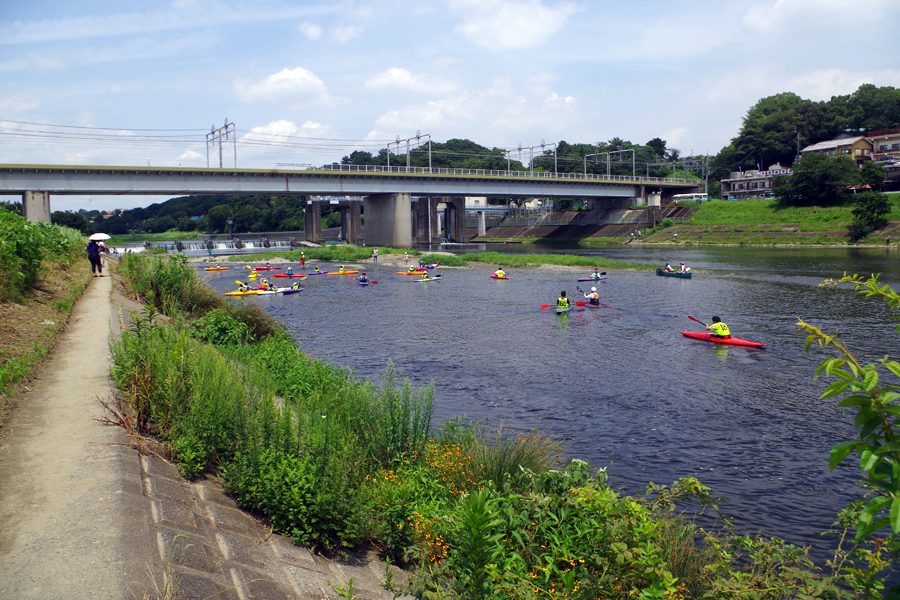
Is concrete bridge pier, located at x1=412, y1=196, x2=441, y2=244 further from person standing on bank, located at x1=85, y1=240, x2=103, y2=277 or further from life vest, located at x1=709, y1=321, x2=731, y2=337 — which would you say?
life vest, located at x1=709, y1=321, x2=731, y2=337

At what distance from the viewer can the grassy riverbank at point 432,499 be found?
5.32 metres

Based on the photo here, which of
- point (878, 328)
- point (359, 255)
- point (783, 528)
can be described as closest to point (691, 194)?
point (359, 255)

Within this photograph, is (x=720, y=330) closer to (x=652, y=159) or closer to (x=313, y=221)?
(x=313, y=221)

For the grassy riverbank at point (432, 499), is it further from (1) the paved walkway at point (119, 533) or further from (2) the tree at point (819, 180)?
(2) the tree at point (819, 180)

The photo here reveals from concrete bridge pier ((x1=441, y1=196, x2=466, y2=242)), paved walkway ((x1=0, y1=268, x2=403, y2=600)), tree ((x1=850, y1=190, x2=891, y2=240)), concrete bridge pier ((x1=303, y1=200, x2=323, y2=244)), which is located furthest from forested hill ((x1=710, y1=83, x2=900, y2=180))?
paved walkway ((x1=0, y1=268, x2=403, y2=600))

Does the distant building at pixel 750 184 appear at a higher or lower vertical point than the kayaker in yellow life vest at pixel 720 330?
higher

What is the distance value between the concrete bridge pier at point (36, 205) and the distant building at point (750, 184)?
103946 mm

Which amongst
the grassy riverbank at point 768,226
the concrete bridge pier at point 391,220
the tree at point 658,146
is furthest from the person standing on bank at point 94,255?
the tree at point 658,146

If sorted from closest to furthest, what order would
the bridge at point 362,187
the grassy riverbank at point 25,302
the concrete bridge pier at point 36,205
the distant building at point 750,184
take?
1. the grassy riverbank at point 25,302
2. the concrete bridge pier at point 36,205
3. the bridge at point 362,187
4. the distant building at point 750,184

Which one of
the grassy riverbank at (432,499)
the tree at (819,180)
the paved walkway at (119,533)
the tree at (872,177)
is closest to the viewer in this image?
the paved walkway at (119,533)

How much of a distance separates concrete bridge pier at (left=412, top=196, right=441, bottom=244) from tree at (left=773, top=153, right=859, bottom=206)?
54.4 m

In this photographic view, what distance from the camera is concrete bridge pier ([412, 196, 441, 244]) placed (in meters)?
107

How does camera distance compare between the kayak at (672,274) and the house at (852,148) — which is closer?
the kayak at (672,274)

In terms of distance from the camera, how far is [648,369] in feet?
62.8
